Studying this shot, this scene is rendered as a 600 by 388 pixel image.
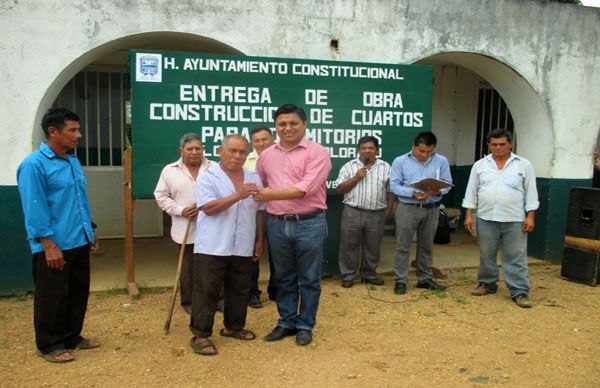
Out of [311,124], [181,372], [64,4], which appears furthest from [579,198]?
[64,4]

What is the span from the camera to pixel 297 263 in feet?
13.8

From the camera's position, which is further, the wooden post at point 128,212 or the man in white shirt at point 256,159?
the wooden post at point 128,212

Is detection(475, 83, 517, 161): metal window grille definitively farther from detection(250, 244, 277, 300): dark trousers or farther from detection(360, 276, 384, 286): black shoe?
detection(250, 244, 277, 300): dark trousers

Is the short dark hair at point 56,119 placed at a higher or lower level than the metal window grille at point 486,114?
lower

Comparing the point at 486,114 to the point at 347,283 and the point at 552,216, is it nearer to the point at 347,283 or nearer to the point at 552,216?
the point at 552,216

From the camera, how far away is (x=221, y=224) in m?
3.96

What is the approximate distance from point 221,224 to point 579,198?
181 inches

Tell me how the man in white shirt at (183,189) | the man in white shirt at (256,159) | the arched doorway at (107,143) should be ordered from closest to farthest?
the man in white shirt at (183,189) → the man in white shirt at (256,159) → the arched doorway at (107,143)

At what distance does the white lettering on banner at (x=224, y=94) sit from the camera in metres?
5.58

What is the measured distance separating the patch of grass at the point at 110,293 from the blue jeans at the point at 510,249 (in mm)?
3851

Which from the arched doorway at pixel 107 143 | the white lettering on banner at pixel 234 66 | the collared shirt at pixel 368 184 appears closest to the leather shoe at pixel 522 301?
the collared shirt at pixel 368 184

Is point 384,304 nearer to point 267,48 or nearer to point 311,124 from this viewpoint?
point 311,124

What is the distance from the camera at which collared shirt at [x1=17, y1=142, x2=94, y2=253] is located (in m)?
3.62

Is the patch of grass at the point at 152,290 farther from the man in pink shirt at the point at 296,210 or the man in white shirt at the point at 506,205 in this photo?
the man in white shirt at the point at 506,205
